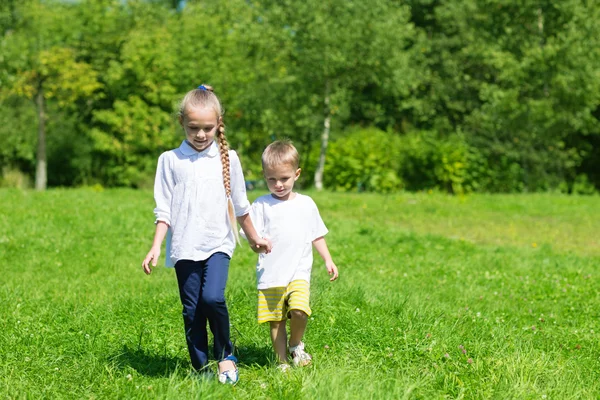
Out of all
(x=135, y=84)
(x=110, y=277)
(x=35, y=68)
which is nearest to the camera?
(x=110, y=277)

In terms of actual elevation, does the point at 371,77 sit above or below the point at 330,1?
below

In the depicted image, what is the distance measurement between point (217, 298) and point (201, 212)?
1.88 ft

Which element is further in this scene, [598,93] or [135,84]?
[135,84]

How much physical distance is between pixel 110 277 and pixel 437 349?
444cm

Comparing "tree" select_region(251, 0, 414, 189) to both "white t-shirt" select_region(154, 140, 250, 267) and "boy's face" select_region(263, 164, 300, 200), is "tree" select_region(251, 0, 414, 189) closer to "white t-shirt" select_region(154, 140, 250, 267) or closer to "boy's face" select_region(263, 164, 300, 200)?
"boy's face" select_region(263, 164, 300, 200)

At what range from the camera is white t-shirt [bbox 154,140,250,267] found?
4723 millimetres

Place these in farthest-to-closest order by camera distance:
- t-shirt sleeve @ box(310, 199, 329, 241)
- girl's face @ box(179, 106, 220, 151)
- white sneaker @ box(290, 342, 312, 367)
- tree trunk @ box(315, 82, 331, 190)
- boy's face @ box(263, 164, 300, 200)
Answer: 1. tree trunk @ box(315, 82, 331, 190)
2. t-shirt sleeve @ box(310, 199, 329, 241)
3. white sneaker @ box(290, 342, 312, 367)
4. boy's face @ box(263, 164, 300, 200)
5. girl's face @ box(179, 106, 220, 151)

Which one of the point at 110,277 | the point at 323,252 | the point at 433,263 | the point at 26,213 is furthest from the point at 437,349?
the point at 26,213

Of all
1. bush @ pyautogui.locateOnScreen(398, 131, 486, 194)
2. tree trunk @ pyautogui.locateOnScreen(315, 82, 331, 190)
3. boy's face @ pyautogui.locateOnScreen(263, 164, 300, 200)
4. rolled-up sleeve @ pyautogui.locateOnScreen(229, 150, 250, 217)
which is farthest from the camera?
tree trunk @ pyautogui.locateOnScreen(315, 82, 331, 190)

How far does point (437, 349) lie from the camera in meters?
5.26

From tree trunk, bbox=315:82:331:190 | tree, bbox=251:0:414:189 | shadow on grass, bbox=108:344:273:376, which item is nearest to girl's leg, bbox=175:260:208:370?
shadow on grass, bbox=108:344:273:376

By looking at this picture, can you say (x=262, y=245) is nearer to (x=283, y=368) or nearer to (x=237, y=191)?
(x=237, y=191)

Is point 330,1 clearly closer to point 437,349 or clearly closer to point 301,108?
point 301,108

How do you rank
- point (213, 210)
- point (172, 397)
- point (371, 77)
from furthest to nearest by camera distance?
point (371, 77), point (213, 210), point (172, 397)
